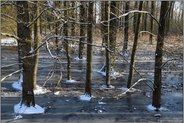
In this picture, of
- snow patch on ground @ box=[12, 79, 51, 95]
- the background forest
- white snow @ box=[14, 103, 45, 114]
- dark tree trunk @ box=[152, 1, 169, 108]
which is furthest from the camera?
snow patch on ground @ box=[12, 79, 51, 95]

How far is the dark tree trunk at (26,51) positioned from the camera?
45.4 feet

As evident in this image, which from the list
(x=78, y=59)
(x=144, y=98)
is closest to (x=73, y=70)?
(x=78, y=59)

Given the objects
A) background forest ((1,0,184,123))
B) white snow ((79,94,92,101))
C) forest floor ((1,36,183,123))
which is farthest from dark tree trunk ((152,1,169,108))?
white snow ((79,94,92,101))

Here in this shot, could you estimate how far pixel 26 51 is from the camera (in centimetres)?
1371

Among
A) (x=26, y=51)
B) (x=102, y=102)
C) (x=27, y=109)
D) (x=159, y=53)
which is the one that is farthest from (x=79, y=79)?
(x=26, y=51)

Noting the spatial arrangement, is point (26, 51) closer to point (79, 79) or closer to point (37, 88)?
point (37, 88)

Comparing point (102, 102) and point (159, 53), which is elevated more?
point (159, 53)

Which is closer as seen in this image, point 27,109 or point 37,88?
point 27,109

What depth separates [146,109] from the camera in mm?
15688

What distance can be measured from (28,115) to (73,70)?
1155 cm

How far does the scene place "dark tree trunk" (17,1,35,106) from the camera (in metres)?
13.9

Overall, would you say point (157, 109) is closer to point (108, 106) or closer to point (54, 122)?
point (108, 106)

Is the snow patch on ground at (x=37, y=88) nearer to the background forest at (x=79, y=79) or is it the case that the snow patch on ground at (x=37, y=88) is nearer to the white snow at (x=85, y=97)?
the background forest at (x=79, y=79)

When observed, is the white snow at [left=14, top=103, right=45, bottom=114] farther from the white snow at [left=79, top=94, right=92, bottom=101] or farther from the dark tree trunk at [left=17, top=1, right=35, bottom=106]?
the white snow at [left=79, top=94, right=92, bottom=101]
